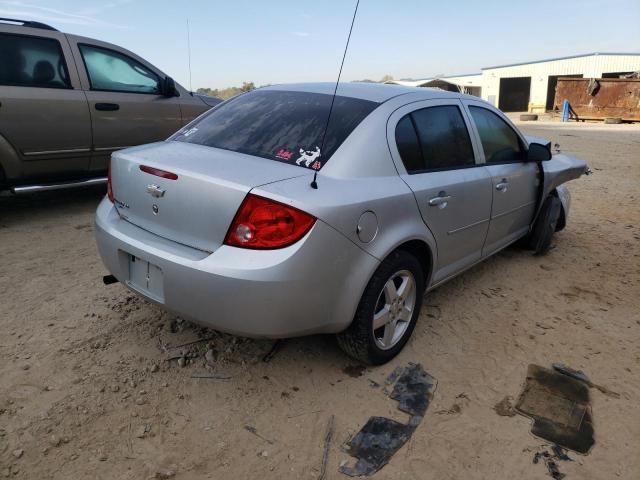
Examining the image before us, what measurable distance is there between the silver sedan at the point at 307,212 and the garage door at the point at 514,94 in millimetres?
40459

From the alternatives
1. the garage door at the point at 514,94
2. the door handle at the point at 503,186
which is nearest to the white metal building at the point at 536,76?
the garage door at the point at 514,94

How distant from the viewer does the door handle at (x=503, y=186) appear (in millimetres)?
3569

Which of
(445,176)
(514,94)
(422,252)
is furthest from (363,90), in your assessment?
(514,94)

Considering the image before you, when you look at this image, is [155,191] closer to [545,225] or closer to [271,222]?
[271,222]

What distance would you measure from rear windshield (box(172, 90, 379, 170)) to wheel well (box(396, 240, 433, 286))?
726 millimetres

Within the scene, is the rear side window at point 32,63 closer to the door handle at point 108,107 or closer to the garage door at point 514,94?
the door handle at point 108,107

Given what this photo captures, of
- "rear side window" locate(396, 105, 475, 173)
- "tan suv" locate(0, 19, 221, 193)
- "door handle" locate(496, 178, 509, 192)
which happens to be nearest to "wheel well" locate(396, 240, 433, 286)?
"rear side window" locate(396, 105, 475, 173)

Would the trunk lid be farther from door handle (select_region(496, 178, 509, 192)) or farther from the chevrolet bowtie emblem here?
door handle (select_region(496, 178, 509, 192))

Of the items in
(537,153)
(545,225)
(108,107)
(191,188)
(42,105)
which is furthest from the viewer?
(108,107)

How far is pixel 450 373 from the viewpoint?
9.02 feet

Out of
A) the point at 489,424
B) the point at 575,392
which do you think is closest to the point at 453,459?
the point at 489,424

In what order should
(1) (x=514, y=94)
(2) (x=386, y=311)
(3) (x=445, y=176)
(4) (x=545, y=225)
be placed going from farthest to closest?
(1) (x=514, y=94)
(4) (x=545, y=225)
(3) (x=445, y=176)
(2) (x=386, y=311)

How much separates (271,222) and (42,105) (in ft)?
13.0

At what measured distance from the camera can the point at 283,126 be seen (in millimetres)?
2781
